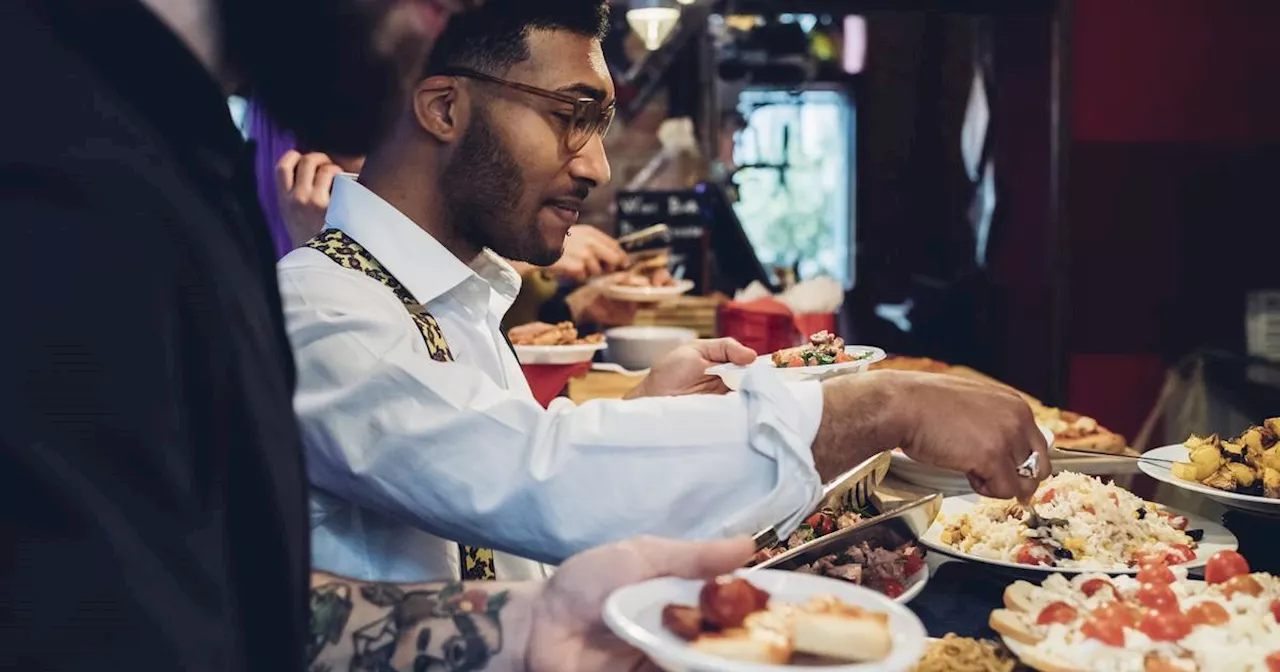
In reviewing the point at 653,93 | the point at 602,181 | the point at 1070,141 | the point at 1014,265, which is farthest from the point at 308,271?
the point at 653,93

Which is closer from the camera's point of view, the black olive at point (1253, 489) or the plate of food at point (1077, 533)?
the plate of food at point (1077, 533)

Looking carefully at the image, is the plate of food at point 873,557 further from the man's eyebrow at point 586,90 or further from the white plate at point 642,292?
the white plate at point 642,292

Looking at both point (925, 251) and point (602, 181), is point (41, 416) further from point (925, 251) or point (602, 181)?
point (925, 251)

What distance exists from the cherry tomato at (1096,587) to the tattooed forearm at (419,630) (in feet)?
2.20

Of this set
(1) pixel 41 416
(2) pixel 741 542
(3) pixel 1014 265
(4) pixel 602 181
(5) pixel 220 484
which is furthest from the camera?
(3) pixel 1014 265

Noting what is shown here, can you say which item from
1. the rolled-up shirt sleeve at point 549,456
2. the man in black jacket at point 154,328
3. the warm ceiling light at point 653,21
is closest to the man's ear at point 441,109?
the rolled-up shirt sleeve at point 549,456

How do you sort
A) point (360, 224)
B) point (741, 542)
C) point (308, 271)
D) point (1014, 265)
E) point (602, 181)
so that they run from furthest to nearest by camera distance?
point (1014, 265) < point (602, 181) < point (360, 224) < point (308, 271) < point (741, 542)

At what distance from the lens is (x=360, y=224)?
6.44 feet

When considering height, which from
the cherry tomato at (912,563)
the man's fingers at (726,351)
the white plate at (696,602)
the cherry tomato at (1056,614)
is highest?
the man's fingers at (726,351)

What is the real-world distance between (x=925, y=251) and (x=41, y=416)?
6.87 metres

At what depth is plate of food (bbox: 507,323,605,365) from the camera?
340 centimetres

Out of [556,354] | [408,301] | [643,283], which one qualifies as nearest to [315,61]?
[408,301]

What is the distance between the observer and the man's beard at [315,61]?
1.12m

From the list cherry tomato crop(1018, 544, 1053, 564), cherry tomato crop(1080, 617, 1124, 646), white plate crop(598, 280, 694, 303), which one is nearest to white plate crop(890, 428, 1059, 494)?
cherry tomato crop(1018, 544, 1053, 564)
